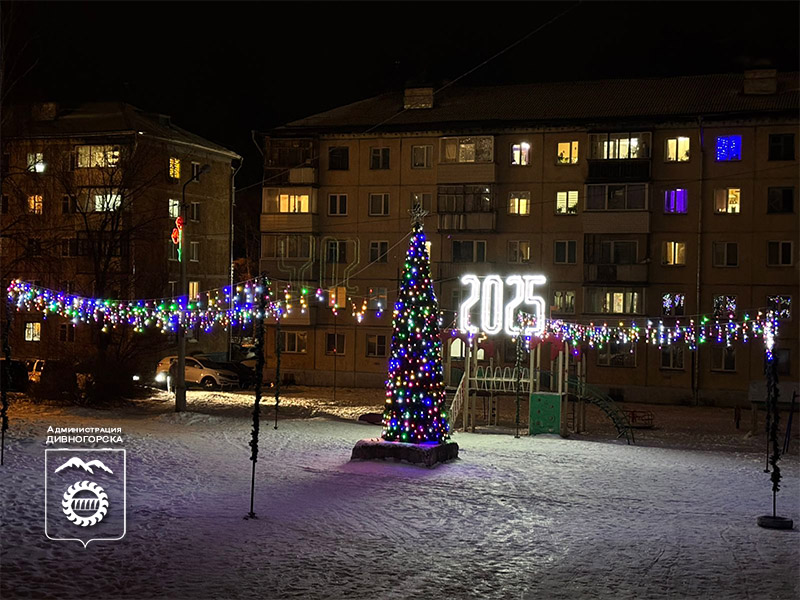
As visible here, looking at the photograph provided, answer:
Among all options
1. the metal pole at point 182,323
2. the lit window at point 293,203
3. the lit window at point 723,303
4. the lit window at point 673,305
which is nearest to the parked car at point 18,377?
the metal pole at point 182,323

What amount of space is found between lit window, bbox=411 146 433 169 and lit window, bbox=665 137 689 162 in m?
12.5

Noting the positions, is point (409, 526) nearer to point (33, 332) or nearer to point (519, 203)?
point (519, 203)

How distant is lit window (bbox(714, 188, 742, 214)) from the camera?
153ft

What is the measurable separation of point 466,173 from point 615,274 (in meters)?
9.54

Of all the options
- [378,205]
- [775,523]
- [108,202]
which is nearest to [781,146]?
[378,205]

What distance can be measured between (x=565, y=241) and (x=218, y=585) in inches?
1569

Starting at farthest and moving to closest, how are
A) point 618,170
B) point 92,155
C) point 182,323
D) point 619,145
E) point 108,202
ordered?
1. point 92,155
2. point 619,145
3. point 618,170
4. point 108,202
5. point 182,323

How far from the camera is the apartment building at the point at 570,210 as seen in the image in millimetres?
46250

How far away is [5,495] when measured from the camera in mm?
15906

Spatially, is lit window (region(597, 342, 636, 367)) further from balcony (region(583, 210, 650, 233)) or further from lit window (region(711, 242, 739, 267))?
lit window (region(711, 242, 739, 267))

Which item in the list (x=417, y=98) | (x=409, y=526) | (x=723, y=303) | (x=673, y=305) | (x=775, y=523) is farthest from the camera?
(x=417, y=98)

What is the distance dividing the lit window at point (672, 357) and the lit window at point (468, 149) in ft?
43.9

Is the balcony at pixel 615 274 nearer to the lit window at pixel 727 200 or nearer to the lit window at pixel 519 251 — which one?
the lit window at pixel 519 251

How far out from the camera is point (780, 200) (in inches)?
1811
